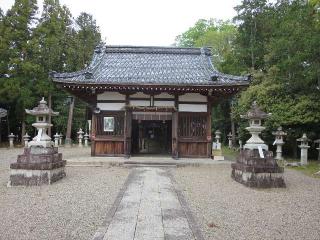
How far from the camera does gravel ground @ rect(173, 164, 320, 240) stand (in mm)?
5934

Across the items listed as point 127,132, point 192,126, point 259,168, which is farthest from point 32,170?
point 192,126

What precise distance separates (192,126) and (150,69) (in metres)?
4.04

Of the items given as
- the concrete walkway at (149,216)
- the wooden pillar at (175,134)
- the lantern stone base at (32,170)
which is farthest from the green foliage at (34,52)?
the concrete walkway at (149,216)

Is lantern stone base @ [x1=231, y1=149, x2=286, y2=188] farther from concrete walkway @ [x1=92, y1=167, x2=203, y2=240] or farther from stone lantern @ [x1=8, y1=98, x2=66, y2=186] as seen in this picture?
stone lantern @ [x1=8, y1=98, x2=66, y2=186]

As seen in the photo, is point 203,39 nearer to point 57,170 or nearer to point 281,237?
point 57,170

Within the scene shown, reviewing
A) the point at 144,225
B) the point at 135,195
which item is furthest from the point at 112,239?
the point at 135,195

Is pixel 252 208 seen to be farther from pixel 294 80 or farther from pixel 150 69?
pixel 294 80

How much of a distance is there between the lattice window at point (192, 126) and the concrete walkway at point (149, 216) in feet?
22.6

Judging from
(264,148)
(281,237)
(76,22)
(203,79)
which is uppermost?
(76,22)

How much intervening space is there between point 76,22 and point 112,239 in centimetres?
3265

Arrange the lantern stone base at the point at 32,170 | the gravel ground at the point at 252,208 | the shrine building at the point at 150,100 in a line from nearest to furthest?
the gravel ground at the point at 252,208 < the lantern stone base at the point at 32,170 < the shrine building at the point at 150,100

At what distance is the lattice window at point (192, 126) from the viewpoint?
675 inches

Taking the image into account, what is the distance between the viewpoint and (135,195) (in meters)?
8.74

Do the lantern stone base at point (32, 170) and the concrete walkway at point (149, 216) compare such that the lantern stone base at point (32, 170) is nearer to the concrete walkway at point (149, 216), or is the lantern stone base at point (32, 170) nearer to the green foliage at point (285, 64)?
the concrete walkway at point (149, 216)
